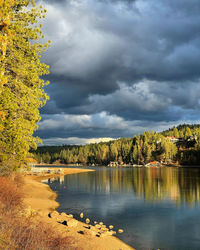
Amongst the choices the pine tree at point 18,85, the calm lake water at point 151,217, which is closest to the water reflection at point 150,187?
the calm lake water at point 151,217

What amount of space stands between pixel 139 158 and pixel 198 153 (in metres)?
51.4

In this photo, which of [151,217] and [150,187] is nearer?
[151,217]

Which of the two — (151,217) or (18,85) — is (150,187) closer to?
(151,217)

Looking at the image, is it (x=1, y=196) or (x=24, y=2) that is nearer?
(x=1, y=196)

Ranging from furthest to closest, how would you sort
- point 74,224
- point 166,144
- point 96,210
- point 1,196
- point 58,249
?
1. point 166,144
2. point 96,210
3. point 74,224
4. point 1,196
5. point 58,249

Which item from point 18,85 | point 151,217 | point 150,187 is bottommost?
point 150,187

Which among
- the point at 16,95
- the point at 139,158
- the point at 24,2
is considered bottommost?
the point at 139,158

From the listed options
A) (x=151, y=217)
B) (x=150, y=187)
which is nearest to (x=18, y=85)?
(x=151, y=217)

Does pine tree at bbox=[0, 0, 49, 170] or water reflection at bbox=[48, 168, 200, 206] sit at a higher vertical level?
pine tree at bbox=[0, 0, 49, 170]

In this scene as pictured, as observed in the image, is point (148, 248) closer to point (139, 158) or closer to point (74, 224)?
point (74, 224)

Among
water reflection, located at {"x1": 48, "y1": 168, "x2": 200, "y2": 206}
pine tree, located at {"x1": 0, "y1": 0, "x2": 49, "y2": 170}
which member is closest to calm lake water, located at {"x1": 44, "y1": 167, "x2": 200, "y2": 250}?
water reflection, located at {"x1": 48, "y1": 168, "x2": 200, "y2": 206}

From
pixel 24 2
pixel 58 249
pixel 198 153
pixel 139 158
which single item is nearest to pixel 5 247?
pixel 58 249

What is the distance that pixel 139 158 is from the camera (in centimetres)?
19788

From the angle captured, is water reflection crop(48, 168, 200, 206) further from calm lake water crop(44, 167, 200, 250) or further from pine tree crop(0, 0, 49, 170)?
pine tree crop(0, 0, 49, 170)
